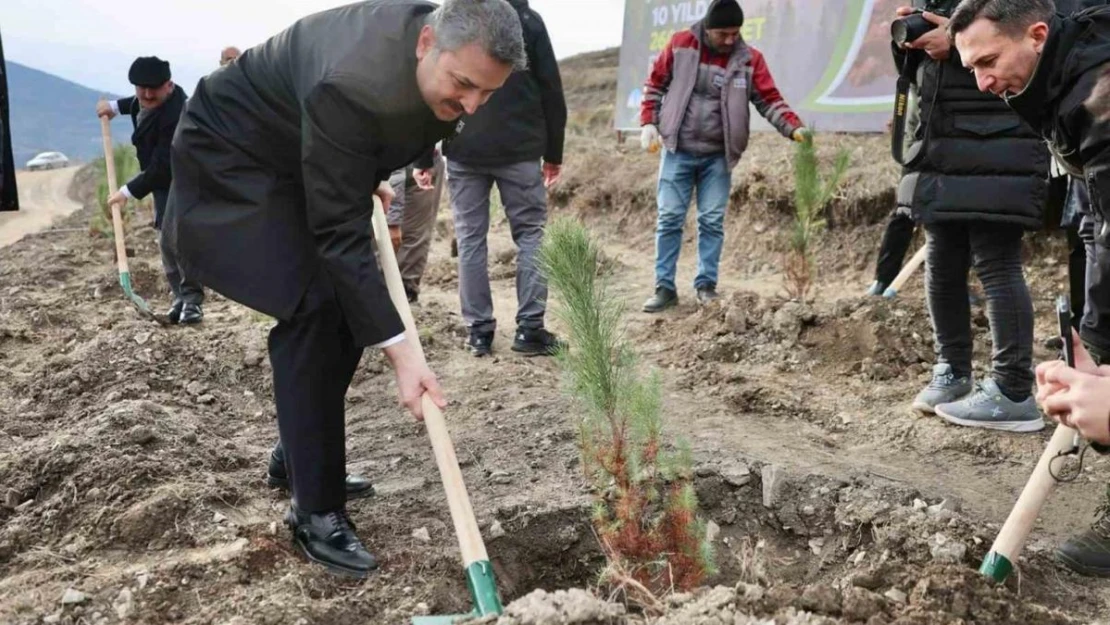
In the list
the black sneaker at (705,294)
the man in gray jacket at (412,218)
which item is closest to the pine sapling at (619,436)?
the man in gray jacket at (412,218)

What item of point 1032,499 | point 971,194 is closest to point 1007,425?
point 971,194

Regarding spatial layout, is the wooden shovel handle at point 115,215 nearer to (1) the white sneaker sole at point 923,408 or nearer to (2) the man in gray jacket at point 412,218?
(2) the man in gray jacket at point 412,218

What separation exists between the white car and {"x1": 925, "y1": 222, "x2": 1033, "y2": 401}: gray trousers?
35.9m

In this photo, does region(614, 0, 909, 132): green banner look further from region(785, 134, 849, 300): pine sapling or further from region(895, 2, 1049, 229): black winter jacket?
region(895, 2, 1049, 229): black winter jacket

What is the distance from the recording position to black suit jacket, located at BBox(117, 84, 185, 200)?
5.84 metres

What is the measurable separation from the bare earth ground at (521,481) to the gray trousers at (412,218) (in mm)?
293

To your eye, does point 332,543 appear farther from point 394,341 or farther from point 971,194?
point 971,194

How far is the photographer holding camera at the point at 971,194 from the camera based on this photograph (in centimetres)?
346

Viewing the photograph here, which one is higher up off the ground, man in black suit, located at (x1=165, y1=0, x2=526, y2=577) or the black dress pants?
man in black suit, located at (x1=165, y1=0, x2=526, y2=577)

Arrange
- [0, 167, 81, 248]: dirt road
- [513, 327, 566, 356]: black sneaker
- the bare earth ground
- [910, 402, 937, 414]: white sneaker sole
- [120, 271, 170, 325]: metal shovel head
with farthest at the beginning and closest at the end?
[0, 167, 81, 248]: dirt road → [120, 271, 170, 325]: metal shovel head → [513, 327, 566, 356]: black sneaker → [910, 402, 937, 414]: white sneaker sole → the bare earth ground

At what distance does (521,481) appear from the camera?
327 cm

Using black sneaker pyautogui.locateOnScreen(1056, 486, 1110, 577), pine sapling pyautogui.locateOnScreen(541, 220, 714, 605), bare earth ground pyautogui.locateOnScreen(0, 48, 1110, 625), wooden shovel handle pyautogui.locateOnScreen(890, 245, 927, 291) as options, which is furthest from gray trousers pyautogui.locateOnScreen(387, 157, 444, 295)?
black sneaker pyautogui.locateOnScreen(1056, 486, 1110, 577)

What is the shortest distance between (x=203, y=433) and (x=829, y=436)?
247 cm

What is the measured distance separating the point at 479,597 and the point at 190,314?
4448 mm
